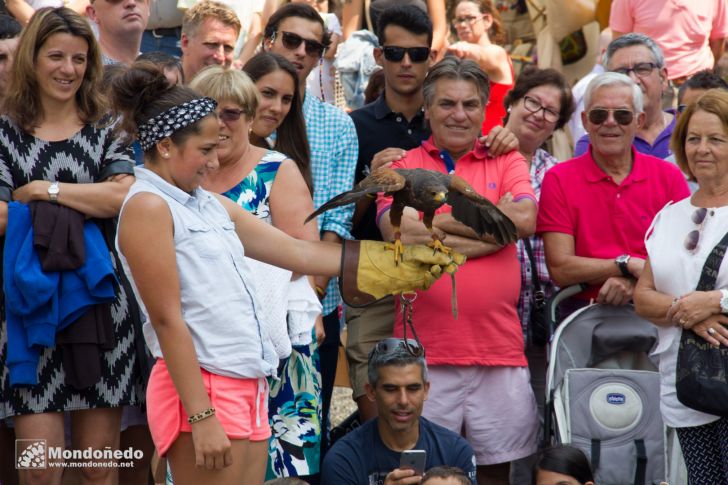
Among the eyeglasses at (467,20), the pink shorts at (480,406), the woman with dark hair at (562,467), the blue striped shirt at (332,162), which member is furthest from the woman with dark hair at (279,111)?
the eyeglasses at (467,20)

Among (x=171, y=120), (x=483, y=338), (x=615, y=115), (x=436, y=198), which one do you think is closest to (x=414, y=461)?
(x=483, y=338)

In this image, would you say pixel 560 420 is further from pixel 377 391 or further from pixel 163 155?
pixel 163 155

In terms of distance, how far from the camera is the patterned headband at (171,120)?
309cm

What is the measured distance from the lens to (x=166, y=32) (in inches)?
278

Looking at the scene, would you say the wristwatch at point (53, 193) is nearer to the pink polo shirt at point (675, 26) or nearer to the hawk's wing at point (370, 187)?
the hawk's wing at point (370, 187)

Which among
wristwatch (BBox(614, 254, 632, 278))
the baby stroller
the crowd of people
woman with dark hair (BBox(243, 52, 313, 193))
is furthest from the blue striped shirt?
wristwatch (BBox(614, 254, 632, 278))

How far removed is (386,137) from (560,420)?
1.83 metres

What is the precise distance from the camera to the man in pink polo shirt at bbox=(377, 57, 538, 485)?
4.66 m

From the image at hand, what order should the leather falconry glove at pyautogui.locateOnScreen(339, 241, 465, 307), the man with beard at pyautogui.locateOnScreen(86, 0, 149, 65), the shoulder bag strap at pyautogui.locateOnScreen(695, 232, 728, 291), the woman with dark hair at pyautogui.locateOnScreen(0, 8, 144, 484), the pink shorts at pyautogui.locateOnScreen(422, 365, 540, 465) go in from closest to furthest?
1. the leather falconry glove at pyautogui.locateOnScreen(339, 241, 465, 307)
2. the woman with dark hair at pyautogui.locateOnScreen(0, 8, 144, 484)
3. the shoulder bag strap at pyautogui.locateOnScreen(695, 232, 728, 291)
4. the pink shorts at pyautogui.locateOnScreen(422, 365, 540, 465)
5. the man with beard at pyautogui.locateOnScreen(86, 0, 149, 65)

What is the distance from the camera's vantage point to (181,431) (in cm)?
307

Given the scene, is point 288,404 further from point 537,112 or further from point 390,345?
point 537,112

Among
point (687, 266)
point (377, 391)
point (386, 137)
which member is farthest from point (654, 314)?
point (386, 137)

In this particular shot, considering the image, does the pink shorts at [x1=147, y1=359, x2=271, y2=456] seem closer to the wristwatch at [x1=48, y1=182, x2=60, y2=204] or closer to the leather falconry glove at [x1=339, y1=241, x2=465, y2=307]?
the leather falconry glove at [x1=339, y1=241, x2=465, y2=307]

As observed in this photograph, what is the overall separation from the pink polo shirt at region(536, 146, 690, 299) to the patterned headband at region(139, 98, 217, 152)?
2.40 meters
